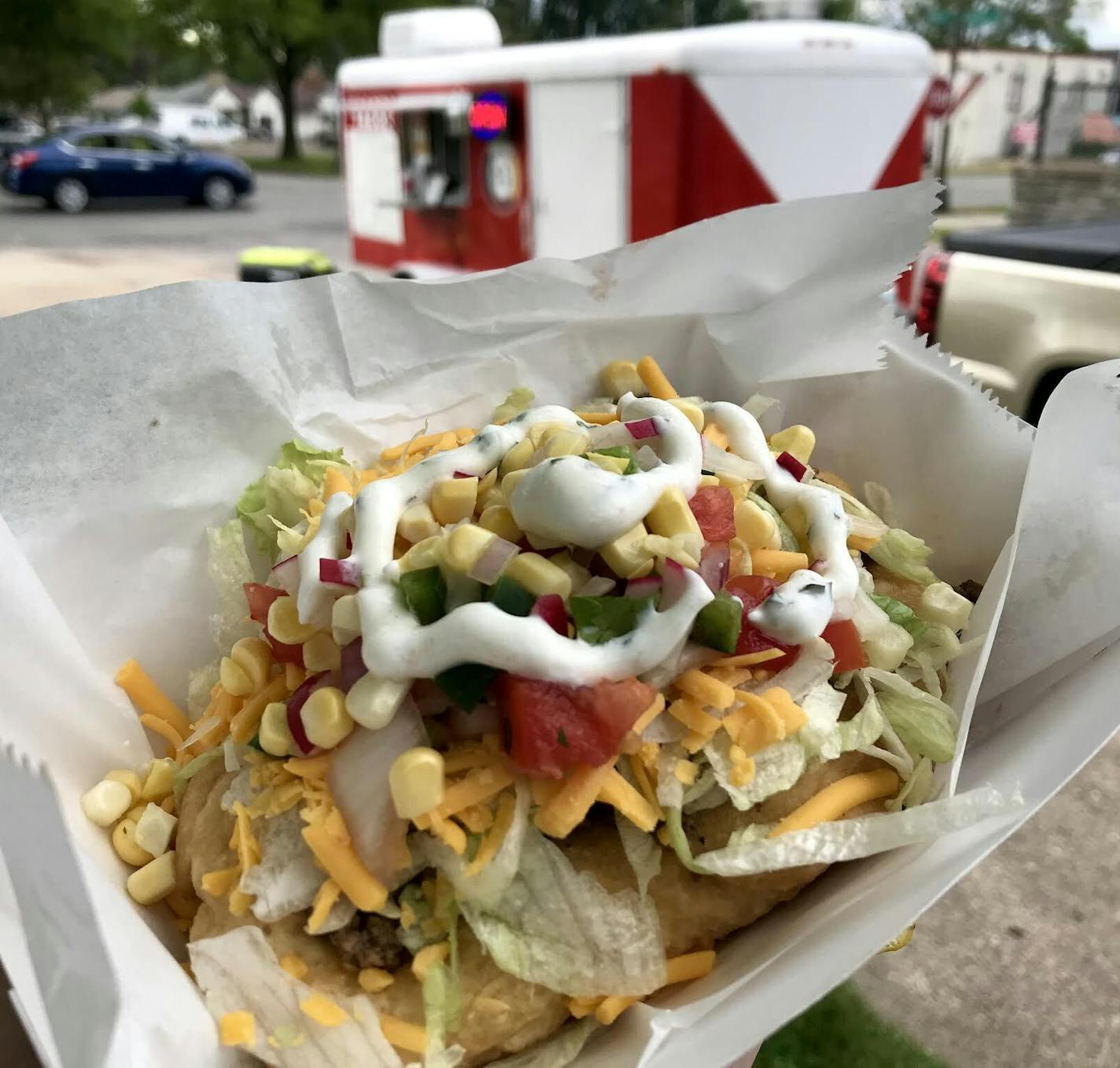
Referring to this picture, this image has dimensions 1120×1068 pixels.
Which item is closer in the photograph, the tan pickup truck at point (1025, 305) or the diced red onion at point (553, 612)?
the diced red onion at point (553, 612)

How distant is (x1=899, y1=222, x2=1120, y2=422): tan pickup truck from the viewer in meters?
3.67

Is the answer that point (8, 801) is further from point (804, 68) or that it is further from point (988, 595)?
point (804, 68)

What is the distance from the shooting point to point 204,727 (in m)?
1.39

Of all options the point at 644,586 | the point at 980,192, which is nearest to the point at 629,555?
the point at 644,586

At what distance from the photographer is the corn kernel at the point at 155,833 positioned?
4.33ft

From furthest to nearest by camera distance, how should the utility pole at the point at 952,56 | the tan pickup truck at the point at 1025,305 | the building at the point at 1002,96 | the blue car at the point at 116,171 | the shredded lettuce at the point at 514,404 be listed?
1. the building at the point at 1002,96
2. the blue car at the point at 116,171
3. the utility pole at the point at 952,56
4. the tan pickup truck at the point at 1025,305
5. the shredded lettuce at the point at 514,404

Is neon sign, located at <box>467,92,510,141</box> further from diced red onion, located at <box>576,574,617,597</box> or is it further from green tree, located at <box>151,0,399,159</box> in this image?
green tree, located at <box>151,0,399,159</box>

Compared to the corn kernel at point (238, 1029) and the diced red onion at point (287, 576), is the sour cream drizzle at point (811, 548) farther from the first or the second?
the corn kernel at point (238, 1029)

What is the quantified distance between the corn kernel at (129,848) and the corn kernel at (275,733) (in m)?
0.27

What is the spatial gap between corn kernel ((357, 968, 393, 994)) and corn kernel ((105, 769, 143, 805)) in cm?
47

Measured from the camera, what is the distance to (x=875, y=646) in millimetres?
1326

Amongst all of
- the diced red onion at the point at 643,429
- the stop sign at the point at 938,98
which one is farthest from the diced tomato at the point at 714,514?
the stop sign at the point at 938,98

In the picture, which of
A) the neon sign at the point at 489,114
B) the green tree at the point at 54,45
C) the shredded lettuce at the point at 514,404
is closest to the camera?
the shredded lettuce at the point at 514,404

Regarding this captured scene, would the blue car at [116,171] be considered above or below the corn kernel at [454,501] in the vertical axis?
below
